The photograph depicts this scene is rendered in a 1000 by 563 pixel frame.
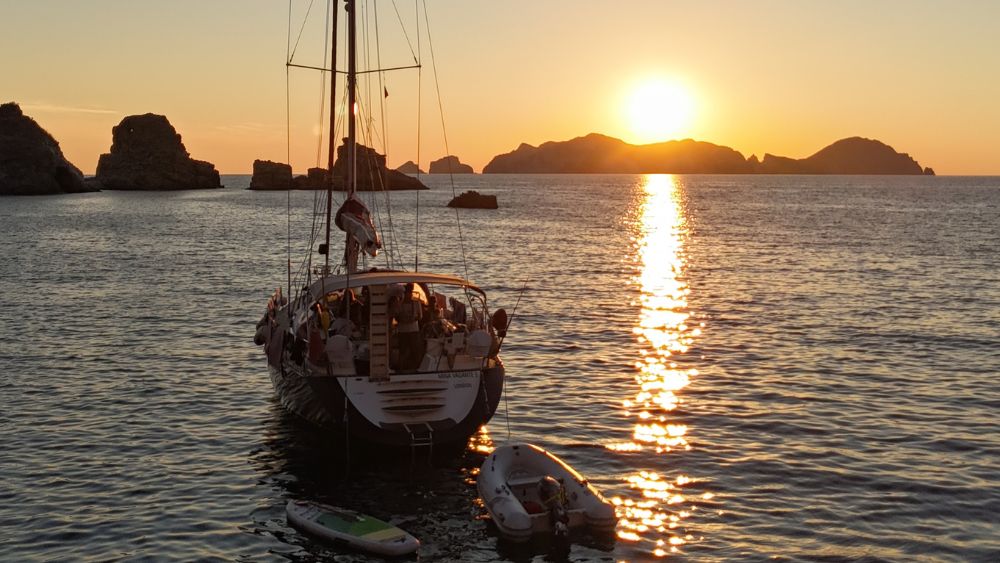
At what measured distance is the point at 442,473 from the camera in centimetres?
2080

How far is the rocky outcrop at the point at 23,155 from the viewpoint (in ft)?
540

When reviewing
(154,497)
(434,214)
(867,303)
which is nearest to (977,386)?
(867,303)

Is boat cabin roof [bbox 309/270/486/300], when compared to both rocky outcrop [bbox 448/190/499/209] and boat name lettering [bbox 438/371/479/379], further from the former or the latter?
rocky outcrop [bbox 448/190/499/209]

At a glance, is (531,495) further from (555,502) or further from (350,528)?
(350,528)

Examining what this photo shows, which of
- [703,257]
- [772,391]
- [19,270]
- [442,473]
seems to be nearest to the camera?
[442,473]

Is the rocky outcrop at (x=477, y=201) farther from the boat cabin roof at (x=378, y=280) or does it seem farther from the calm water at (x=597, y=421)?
the boat cabin roof at (x=378, y=280)

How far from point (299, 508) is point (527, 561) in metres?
4.55

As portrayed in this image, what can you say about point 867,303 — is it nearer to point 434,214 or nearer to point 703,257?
point 703,257

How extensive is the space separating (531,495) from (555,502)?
1.06 m

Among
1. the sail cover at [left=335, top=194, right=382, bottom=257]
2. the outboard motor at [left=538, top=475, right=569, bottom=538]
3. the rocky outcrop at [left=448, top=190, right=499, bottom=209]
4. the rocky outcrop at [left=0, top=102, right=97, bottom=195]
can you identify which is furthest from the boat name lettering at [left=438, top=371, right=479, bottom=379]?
the rocky outcrop at [left=0, top=102, right=97, bottom=195]

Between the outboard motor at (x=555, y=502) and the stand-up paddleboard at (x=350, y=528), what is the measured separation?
2.41m

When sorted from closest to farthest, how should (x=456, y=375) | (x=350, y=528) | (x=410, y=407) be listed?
(x=350, y=528) < (x=410, y=407) < (x=456, y=375)

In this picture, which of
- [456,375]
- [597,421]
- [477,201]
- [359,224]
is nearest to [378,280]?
[456,375]

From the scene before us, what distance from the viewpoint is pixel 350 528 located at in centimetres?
1692
